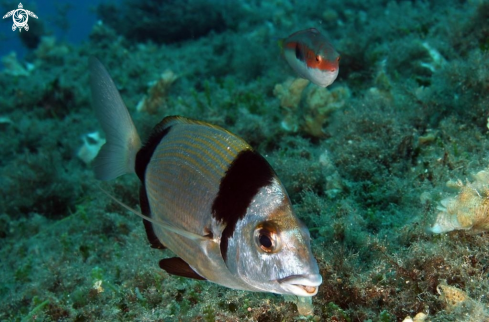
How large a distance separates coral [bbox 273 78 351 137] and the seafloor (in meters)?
0.02

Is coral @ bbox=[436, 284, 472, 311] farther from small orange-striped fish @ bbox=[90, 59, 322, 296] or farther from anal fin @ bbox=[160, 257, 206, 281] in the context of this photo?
anal fin @ bbox=[160, 257, 206, 281]

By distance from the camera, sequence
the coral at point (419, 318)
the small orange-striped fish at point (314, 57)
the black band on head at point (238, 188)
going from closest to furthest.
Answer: the black band on head at point (238, 188) → the coral at point (419, 318) → the small orange-striped fish at point (314, 57)

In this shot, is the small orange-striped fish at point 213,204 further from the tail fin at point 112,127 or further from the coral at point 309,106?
the coral at point 309,106

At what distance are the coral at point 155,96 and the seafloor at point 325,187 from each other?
0.05 m

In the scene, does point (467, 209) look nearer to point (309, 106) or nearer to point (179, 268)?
point (179, 268)

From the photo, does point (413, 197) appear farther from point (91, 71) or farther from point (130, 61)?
point (130, 61)

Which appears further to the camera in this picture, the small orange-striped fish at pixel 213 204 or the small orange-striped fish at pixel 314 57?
the small orange-striped fish at pixel 314 57

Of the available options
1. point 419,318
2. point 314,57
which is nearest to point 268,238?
point 419,318

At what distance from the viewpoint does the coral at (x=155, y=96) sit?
7.26 meters

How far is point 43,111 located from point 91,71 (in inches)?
325

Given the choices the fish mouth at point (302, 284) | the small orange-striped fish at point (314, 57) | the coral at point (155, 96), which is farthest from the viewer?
the coral at point (155, 96)

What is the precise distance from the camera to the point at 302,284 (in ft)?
5.34

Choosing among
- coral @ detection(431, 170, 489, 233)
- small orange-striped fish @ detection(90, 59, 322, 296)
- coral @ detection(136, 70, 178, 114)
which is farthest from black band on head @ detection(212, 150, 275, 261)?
coral @ detection(136, 70, 178, 114)

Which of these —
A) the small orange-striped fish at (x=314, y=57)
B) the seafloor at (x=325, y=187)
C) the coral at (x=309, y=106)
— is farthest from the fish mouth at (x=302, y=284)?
the coral at (x=309, y=106)
